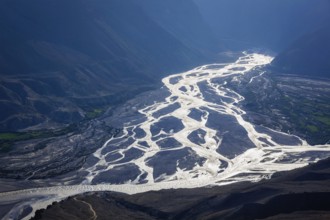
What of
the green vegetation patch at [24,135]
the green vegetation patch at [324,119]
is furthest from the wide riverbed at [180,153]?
the green vegetation patch at [324,119]

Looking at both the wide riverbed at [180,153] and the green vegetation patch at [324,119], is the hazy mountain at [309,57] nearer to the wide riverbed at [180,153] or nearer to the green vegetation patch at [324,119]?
the wide riverbed at [180,153]

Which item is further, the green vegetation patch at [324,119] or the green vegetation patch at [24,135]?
the green vegetation patch at [324,119]

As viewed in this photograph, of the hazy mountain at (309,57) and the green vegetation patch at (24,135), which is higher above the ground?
the hazy mountain at (309,57)

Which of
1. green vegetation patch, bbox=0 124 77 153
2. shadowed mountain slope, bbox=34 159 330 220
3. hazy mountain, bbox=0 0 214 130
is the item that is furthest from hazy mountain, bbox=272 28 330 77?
shadowed mountain slope, bbox=34 159 330 220

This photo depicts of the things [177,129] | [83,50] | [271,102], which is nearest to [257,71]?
[271,102]

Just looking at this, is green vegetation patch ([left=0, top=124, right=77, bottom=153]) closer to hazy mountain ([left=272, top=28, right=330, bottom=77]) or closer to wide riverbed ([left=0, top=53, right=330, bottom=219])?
wide riverbed ([left=0, top=53, right=330, bottom=219])

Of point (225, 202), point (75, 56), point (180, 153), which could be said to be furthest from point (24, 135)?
point (75, 56)

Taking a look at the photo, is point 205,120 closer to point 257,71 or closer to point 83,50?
point 83,50
